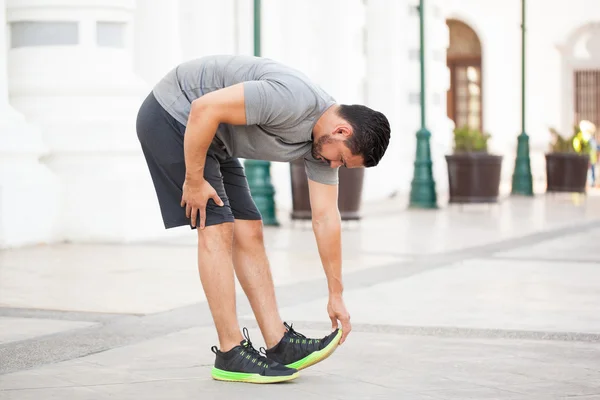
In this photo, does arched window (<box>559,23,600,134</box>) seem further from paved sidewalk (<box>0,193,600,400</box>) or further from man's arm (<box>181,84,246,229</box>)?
man's arm (<box>181,84,246,229</box>)

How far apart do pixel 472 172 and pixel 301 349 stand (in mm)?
12268

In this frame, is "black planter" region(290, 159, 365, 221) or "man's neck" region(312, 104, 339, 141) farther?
"black planter" region(290, 159, 365, 221)

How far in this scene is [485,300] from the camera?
7637 mm

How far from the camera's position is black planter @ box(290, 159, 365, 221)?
13.3 m

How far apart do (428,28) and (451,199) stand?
22.4 feet

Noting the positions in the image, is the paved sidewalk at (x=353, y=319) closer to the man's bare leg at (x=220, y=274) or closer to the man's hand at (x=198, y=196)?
Answer: the man's bare leg at (x=220, y=274)

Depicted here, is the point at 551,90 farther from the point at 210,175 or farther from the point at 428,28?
the point at 210,175

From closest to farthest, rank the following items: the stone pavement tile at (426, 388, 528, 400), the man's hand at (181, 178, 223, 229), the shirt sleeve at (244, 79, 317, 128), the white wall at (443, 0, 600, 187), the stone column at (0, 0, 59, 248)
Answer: the shirt sleeve at (244, 79, 317, 128)
the stone pavement tile at (426, 388, 528, 400)
the man's hand at (181, 178, 223, 229)
the stone column at (0, 0, 59, 248)
the white wall at (443, 0, 600, 187)

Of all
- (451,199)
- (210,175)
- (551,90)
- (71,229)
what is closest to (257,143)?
(210,175)

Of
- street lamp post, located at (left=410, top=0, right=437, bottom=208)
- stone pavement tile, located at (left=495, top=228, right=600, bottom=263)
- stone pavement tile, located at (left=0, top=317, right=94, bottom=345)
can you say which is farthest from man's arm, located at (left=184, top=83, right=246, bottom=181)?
street lamp post, located at (left=410, top=0, right=437, bottom=208)

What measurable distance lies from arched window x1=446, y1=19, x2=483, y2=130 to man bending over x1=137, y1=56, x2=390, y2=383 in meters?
27.5

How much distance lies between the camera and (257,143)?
5.06 meters

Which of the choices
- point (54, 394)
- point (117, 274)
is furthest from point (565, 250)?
point (54, 394)

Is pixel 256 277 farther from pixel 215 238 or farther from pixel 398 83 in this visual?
pixel 398 83
